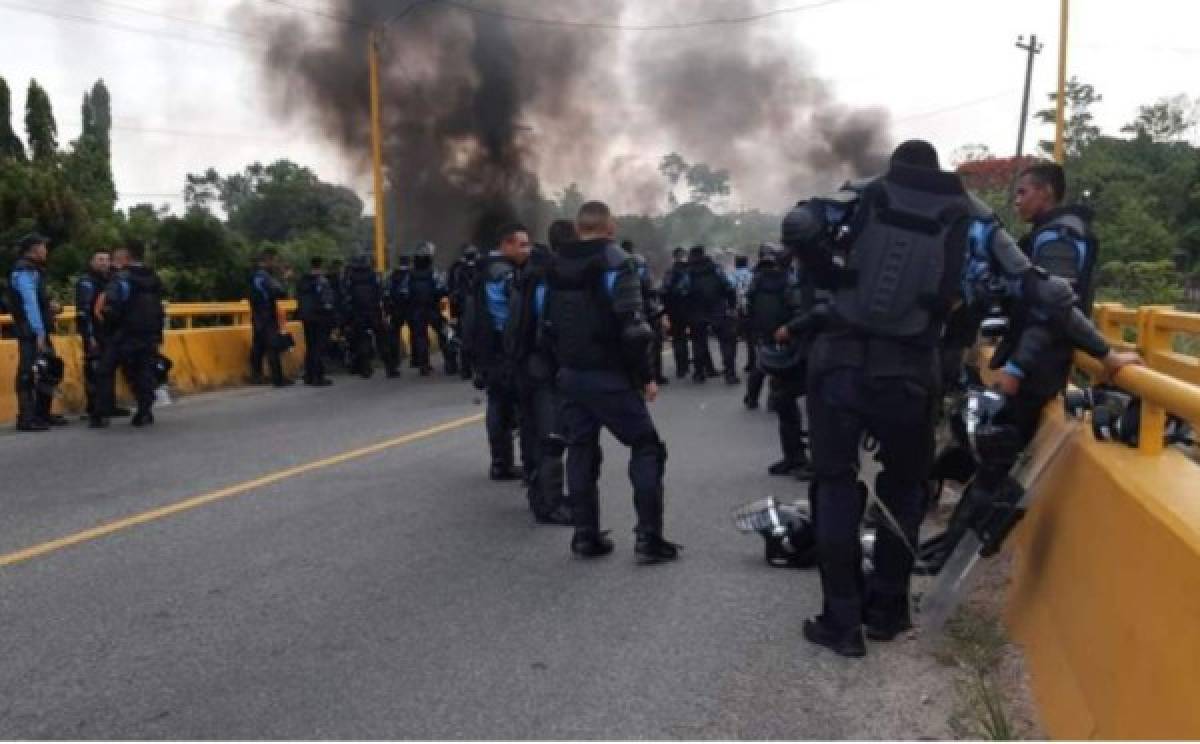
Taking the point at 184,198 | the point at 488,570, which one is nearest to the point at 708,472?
the point at 488,570

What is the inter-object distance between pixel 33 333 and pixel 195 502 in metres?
4.15

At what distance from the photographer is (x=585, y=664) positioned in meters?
3.96

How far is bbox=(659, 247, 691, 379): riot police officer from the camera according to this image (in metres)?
15.0

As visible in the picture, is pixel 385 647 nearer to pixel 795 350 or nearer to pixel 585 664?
pixel 585 664

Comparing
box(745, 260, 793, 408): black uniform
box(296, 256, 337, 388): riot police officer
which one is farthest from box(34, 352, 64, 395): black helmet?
box(745, 260, 793, 408): black uniform

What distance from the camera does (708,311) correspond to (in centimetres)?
1449

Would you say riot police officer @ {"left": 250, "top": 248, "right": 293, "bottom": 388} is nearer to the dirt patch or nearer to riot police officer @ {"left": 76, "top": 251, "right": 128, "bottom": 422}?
riot police officer @ {"left": 76, "top": 251, "right": 128, "bottom": 422}

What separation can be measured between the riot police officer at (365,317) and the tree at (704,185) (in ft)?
60.7

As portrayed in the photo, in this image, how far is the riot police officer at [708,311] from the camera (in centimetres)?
1445

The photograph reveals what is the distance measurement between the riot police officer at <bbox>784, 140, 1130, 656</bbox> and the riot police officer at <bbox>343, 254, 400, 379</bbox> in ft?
39.9

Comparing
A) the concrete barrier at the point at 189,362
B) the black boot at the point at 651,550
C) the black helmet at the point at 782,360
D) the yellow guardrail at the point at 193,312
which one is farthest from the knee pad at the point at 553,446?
the concrete barrier at the point at 189,362

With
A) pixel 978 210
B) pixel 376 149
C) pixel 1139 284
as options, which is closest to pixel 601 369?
pixel 978 210

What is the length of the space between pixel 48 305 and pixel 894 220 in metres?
8.40

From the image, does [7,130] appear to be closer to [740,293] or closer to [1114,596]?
[740,293]
